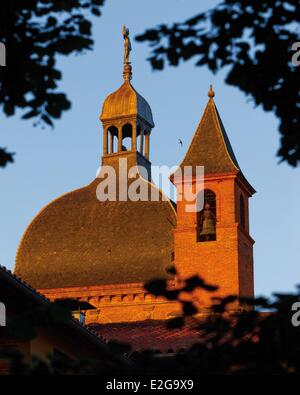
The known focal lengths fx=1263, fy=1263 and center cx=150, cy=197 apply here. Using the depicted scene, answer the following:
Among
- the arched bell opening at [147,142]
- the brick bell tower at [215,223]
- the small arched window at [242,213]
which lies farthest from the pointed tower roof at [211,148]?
the arched bell opening at [147,142]

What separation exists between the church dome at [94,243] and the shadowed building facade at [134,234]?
32 mm

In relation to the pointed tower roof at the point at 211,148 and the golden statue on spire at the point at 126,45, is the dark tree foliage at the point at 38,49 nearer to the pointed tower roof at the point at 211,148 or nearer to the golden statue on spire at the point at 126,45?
the pointed tower roof at the point at 211,148

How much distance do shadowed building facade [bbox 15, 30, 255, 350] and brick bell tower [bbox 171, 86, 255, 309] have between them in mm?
28

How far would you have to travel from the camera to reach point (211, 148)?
117 ft

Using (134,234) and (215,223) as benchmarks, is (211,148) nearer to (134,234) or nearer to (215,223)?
(215,223)

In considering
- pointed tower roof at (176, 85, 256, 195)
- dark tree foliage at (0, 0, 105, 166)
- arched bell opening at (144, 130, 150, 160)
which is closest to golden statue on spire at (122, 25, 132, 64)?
arched bell opening at (144, 130, 150, 160)

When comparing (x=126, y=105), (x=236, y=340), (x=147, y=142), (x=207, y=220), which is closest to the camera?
(x=236, y=340)

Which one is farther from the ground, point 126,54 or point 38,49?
point 126,54

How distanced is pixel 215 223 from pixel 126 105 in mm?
9074

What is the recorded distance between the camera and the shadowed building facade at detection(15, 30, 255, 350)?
3522 centimetres

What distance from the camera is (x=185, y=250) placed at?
35000mm


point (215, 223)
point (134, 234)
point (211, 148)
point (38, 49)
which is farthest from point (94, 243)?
point (38, 49)
